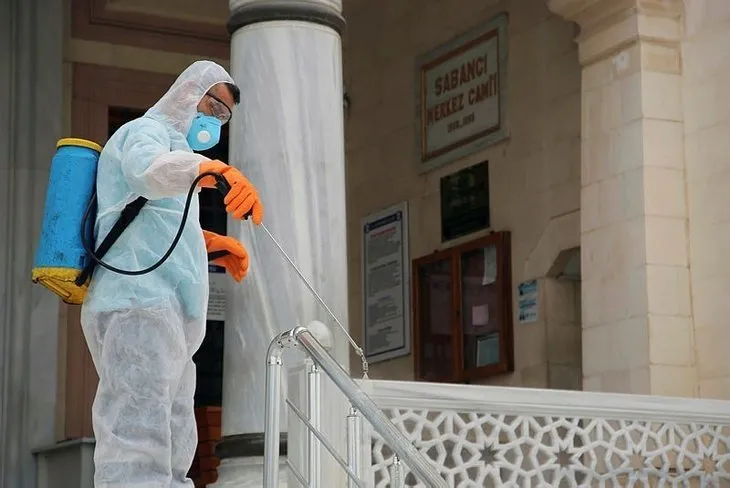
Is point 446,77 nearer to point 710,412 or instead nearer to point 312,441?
point 710,412

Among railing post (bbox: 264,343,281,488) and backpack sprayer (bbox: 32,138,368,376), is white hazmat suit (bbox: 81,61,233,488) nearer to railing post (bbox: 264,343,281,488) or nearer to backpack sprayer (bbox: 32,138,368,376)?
backpack sprayer (bbox: 32,138,368,376)

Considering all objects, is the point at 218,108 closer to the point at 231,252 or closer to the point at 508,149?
the point at 231,252

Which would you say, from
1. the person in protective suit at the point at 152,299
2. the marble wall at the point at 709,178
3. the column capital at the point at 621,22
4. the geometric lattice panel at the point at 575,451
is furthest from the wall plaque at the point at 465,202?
the person in protective suit at the point at 152,299

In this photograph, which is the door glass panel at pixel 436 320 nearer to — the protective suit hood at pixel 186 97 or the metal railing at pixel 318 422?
the metal railing at pixel 318 422

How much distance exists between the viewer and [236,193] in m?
5.48

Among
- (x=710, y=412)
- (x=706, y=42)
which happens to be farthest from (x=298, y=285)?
(x=706, y=42)

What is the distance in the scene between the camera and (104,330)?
5.69 meters

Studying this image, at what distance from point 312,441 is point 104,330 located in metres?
1.10

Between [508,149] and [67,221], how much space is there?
5500 mm

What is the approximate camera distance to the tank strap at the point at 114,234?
18.8ft

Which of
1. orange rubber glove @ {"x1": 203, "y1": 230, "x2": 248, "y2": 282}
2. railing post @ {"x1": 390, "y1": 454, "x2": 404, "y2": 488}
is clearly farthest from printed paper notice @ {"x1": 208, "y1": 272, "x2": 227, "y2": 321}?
railing post @ {"x1": 390, "y1": 454, "x2": 404, "y2": 488}

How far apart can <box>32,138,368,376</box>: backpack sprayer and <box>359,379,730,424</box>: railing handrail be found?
1.79 m

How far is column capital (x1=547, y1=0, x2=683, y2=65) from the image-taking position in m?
9.12

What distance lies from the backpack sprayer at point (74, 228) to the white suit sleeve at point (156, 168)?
0.06m
